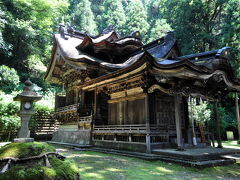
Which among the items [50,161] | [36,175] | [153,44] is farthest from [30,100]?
[153,44]

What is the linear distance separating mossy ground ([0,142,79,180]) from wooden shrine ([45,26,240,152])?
199 inches

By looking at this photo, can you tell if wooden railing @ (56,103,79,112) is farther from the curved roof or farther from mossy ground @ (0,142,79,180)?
mossy ground @ (0,142,79,180)

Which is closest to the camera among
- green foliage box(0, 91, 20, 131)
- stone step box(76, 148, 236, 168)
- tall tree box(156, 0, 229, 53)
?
stone step box(76, 148, 236, 168)

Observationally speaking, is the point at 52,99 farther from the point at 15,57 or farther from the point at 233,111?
the point at 233,111

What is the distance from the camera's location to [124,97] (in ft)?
36.2

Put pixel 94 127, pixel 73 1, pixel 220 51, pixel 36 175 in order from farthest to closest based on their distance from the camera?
pixel 73 1 < pixel 94 127 < pixel 220 51 < pixel 36 175

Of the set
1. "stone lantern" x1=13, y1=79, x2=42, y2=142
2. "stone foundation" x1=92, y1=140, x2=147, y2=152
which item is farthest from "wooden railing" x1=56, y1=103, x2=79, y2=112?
"stone lantern" x1=13, y1=79, x2=42, y2=142

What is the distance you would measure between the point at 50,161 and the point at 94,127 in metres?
8.12

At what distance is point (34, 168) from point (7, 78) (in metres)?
21.9

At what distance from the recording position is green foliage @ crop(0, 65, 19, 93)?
21359mm

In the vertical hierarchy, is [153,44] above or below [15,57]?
below

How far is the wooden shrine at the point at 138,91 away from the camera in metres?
7.94

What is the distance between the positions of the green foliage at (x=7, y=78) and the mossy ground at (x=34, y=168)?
20.6 metres

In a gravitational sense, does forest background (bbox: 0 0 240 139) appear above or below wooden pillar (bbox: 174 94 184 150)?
above
